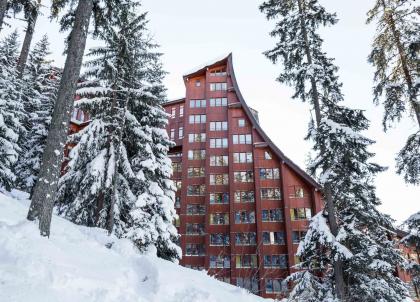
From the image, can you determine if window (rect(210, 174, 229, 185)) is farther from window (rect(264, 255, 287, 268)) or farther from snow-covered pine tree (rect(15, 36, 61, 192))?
snow-covered pine tree (rect(15, 36, 61, 192))

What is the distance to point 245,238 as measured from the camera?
36.3 m

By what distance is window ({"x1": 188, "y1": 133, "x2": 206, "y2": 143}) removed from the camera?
142ft

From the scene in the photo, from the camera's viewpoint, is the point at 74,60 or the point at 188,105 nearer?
the point at 74,60

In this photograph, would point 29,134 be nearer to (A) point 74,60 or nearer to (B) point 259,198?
(A) point 74,60

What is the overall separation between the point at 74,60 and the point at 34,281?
5.73m

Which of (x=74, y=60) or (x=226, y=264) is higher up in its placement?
(x=74, y=60)

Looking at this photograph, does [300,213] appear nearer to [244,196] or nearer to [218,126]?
[244,196]

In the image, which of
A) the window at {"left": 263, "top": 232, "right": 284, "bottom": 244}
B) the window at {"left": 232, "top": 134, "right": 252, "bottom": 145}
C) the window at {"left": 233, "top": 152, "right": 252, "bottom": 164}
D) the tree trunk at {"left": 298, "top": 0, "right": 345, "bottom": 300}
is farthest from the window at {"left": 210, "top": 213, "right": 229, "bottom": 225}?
the tree trunk at {"left": 298, "top": 0, "right": 345, "bottom": 300}

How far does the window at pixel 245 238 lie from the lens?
36.1 meters

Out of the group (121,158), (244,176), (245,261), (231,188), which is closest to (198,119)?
(244,176)

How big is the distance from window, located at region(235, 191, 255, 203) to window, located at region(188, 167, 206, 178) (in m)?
5.80

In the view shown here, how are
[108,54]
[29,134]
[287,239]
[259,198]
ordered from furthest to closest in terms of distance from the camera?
[259,198] → [287,239] → [29,134] → [108,54]

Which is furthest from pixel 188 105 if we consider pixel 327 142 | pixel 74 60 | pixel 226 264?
pixel 74 60

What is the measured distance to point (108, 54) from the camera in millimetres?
16406
